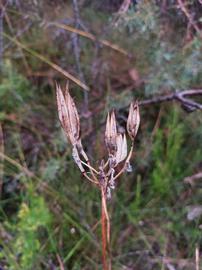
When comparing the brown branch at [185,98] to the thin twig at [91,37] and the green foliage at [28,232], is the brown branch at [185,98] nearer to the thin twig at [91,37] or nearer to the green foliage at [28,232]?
the thin twig at [91,37]

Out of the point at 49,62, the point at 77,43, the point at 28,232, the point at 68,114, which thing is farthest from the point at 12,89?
the point at 68,114

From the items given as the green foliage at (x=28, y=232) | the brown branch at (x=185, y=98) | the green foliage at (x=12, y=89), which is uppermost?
the green foliage at (x=12, y=89)

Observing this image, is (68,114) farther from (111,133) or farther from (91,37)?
(91,37)

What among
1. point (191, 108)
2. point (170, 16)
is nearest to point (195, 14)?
point (170, 16)

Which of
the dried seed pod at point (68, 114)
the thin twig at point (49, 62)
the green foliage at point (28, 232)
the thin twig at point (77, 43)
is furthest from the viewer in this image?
the thin twig at point (49, 62)

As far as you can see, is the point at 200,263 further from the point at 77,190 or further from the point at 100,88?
the point at 100,88

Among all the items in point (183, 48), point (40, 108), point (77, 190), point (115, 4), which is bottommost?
point (77, 190)

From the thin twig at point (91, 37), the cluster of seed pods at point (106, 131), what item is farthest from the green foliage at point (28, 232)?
the cluster of seed pods at point (106, 131)

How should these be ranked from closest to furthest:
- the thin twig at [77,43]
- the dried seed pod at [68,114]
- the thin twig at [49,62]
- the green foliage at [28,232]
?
the dried seed pod at [68,114] → the green foliage at [28,232] → the thin twig at [77,43] → the thin twig at [49,62]
